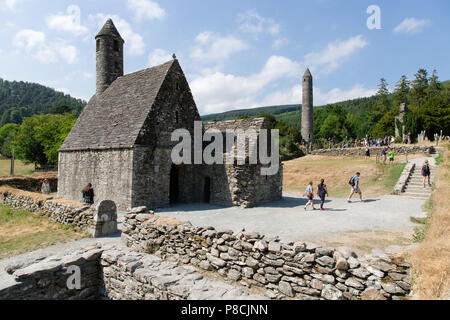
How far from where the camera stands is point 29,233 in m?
11.0

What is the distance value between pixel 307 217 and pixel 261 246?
711 centimetres

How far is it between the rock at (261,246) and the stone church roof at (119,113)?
1088 cm

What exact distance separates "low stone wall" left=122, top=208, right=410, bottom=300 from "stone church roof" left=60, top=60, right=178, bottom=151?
8.96m

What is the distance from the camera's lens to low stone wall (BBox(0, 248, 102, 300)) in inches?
226

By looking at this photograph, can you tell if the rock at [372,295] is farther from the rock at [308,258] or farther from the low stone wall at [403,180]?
the low stone wall at [403,180]

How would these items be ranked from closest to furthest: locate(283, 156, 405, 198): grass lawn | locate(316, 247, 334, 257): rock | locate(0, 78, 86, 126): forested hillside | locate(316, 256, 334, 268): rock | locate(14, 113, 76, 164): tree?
1. locate(316, 256, 334, 268): rock
2. locate(316, 247, 334, 257): rock
3. locate(283, 156, 405, 198): grass lawn
4. locate(14, 113, 76, 164): tree
5. locate(0, 78, 86, 126): forested hillside

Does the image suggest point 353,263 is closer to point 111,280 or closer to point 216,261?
point 216,261

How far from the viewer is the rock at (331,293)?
16.8 feet

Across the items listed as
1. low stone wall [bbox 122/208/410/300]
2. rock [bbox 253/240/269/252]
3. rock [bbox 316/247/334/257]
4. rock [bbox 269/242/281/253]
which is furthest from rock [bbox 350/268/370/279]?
rock [bbox 253/240/269/252]

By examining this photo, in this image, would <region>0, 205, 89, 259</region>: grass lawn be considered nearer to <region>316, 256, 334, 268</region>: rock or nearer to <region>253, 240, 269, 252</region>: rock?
<region>253, 240, 269, 252</region>: rock

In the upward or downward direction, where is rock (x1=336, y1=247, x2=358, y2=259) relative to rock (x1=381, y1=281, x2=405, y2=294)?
upward

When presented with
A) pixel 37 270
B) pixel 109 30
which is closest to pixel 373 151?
pixel 109 30
